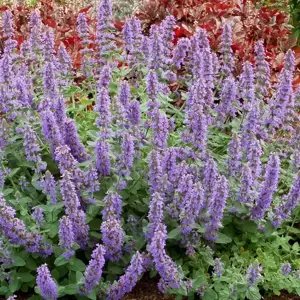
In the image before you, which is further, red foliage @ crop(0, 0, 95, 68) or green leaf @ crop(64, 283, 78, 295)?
red foliage @ crop(0, 0, 95, 68)

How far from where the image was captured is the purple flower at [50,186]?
12.2ft

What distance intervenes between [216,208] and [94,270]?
842mm

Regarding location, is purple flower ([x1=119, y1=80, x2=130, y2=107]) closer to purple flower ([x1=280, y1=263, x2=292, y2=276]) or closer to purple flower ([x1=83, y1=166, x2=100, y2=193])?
purple flower ([x1=83, y1=166, x2=100, y2=193])

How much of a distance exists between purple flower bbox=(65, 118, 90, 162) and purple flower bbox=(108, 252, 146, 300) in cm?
87

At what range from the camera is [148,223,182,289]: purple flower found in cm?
338

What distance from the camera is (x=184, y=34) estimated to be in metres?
7.01

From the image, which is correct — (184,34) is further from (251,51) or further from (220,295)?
(220,295)

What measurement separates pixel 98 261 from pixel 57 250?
51 centimetres

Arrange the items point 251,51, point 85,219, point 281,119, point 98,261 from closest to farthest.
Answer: point 98,261, point 85,219, point 281,119, point 251,51

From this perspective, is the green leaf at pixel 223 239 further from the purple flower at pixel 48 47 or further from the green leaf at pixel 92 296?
the purple flower at pixel 48 47

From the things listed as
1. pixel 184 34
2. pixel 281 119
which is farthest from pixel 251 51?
pixel 281 119

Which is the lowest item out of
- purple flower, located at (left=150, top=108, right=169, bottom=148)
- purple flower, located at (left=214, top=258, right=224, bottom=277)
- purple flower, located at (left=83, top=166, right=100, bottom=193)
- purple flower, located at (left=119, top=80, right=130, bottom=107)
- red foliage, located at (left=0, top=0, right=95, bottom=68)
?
purple flower, located at (left=214, top=258, right=224, bottom=277)

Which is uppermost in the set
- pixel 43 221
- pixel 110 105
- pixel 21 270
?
pixel 110 105

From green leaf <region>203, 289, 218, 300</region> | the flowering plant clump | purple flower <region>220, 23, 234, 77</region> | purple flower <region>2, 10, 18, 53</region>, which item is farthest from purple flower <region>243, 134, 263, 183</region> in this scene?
purple flower <region>2, 10, 18, 53</region>
